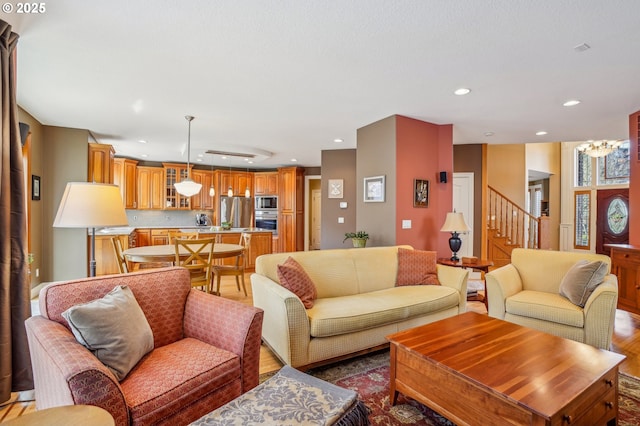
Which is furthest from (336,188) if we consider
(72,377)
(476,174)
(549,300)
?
(72,377)

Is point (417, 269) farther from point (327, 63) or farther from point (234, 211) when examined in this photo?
point (234, 211)

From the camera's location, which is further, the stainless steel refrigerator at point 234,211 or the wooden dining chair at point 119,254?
the stainless steel refrigerator at point 234,211

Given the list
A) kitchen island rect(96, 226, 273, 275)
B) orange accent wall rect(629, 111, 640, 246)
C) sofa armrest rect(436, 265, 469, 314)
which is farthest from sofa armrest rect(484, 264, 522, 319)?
kitchen island rect(96, 226, 273, 275)

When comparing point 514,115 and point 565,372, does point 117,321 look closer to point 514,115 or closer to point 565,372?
point 565,372

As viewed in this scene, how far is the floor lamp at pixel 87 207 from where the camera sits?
6.48ft

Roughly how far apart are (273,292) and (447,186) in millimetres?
3209

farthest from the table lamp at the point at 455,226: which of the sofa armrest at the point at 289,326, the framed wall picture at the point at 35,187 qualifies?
the framed wall picture at the point at 35,187

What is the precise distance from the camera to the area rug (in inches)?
71.7

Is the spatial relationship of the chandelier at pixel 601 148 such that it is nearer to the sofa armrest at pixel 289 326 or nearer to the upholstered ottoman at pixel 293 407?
the sofa armrest at pixel 289 326

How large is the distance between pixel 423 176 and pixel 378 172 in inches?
24.5

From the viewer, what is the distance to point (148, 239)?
696 centimetres

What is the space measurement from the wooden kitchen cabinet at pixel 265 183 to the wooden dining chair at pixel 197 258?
4719 mm

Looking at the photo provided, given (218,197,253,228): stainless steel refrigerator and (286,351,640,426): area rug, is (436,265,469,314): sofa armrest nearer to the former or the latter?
(286,351,640,426): area rug

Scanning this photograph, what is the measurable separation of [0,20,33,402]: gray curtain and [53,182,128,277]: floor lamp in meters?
0.23
